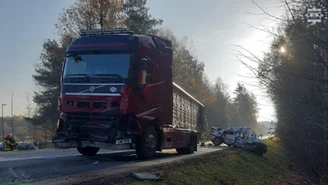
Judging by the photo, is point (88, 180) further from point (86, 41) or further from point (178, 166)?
point (86, 41)

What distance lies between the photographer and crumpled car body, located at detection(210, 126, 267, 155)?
1106 inches

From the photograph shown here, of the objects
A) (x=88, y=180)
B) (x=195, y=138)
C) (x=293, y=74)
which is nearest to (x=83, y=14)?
(x=195, y=138)

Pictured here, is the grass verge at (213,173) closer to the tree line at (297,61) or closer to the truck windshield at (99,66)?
the truck windshield at (99,66)

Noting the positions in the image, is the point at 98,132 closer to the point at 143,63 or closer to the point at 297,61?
the point at 143,63

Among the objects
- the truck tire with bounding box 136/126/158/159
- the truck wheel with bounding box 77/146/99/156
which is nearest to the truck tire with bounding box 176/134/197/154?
the truck wheel with bounding box 77/146/99/156

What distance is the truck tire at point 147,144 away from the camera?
Answer: 12.6 meters

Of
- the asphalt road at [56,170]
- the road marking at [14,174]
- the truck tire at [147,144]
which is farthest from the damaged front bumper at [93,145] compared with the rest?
the road marking at [14,174]

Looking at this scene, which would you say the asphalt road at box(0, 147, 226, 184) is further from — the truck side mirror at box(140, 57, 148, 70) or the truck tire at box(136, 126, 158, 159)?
the truck side mirror at box(140, 57, 148, 70)

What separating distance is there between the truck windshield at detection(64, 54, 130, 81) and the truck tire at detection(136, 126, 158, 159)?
2.03 metres

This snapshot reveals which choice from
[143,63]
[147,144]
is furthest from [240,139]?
[143,63]

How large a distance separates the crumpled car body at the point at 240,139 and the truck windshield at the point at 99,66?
702 inches

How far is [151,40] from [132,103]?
9.00 ft

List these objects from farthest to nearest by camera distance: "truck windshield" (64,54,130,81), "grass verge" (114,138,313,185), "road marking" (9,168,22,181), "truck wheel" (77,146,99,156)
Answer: "truck wheel" (77,146,99,156) < "truck windshield" (64,54,130,81) < "grass verge" (114,138,313,185) < "road marking" (9,168,22,181)

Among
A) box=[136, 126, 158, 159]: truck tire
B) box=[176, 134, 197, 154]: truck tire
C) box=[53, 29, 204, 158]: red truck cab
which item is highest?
box=[53, 29, 204, 158]: red truck cab
